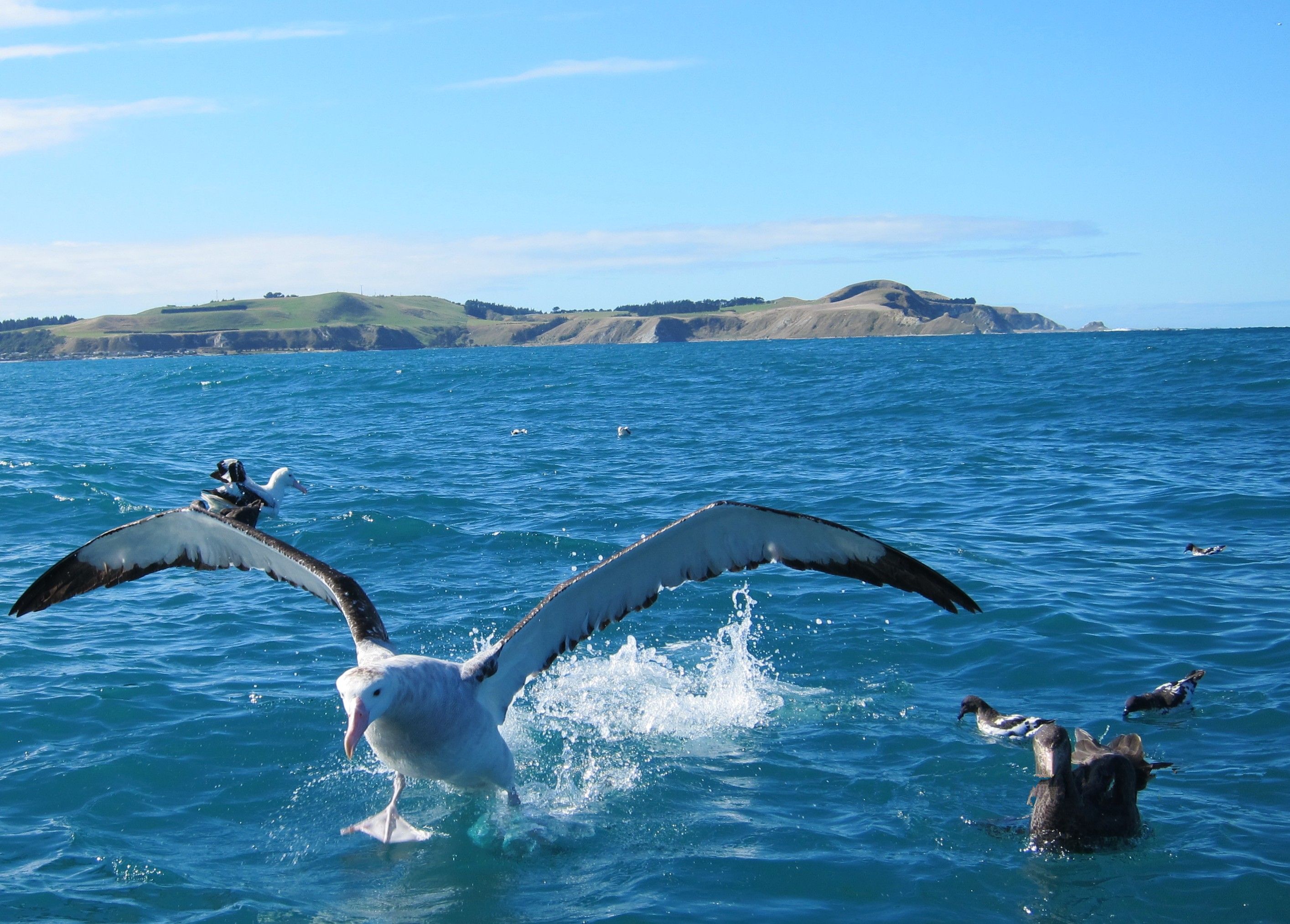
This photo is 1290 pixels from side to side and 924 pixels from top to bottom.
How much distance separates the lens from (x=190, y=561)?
756cm

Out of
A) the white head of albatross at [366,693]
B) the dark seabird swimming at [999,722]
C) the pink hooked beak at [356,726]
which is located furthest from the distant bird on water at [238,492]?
the dark seabird swimming at [999,722]

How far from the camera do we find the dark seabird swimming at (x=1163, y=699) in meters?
7.84

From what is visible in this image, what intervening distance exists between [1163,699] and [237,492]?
42.1 ft

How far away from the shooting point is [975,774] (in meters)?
7.21

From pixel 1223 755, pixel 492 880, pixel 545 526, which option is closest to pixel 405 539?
pixel 545 526

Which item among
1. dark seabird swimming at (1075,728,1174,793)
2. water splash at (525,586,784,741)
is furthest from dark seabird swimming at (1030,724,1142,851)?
water splash at (525,586,784,741)

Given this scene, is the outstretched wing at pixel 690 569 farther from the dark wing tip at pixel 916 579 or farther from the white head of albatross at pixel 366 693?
the white head of albatross at pixel 366 693

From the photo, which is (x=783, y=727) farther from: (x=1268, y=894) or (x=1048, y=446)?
(x=1048, y=446)

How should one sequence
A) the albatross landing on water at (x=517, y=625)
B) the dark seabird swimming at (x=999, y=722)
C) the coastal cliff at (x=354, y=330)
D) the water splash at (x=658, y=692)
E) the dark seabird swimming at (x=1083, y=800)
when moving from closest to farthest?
the dark seabird swimming at (x=1083, y=800) < the albatross landing on water at (x=517, y=625) < the dark seabird swimming at (x=999, y=722) < the water splash at (x=658, y=692) < the coastal cliff at (x=354, y=330)

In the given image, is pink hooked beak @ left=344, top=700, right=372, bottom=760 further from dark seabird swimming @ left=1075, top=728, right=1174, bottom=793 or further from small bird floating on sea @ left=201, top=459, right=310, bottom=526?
small bird floating on sea @ left=201, top=459, right=310, bottom=526

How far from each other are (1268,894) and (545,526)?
33.8 ft

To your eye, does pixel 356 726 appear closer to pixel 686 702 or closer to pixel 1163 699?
pixel 686 702

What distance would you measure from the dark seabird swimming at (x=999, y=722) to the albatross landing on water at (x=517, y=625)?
52.8 inches

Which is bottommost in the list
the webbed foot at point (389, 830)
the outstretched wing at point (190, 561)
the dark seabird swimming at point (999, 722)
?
the webbed foot at point (389, 830)
